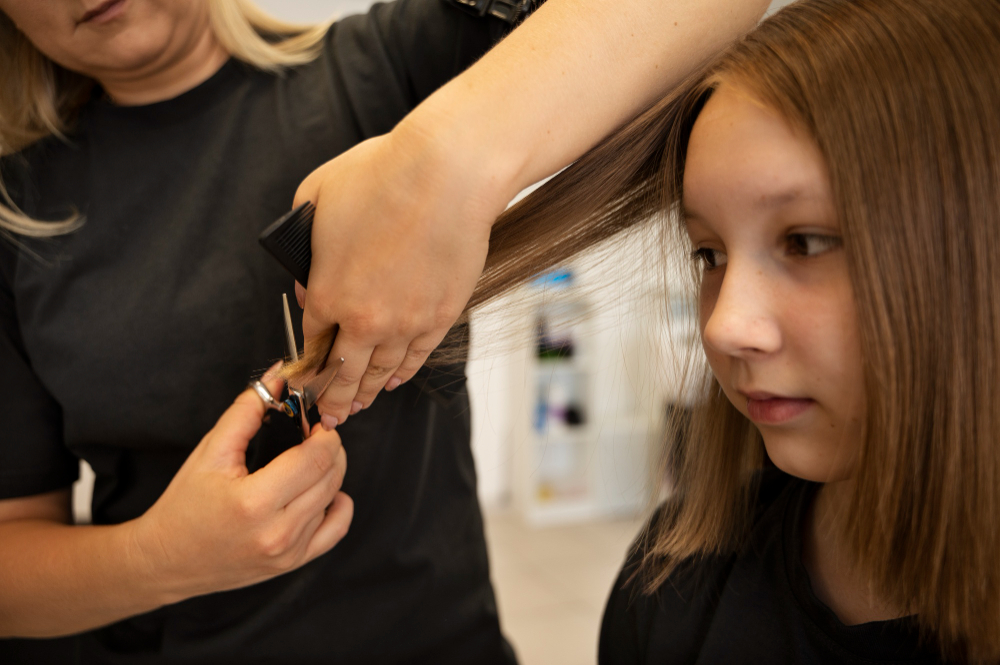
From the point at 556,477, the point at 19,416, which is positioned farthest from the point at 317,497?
the point at 556,477

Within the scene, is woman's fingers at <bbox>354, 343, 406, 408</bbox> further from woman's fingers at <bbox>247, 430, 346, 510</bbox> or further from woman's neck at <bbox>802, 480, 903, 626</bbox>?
woman's neck at <bbox>802, 480, 903, 626</bbox>

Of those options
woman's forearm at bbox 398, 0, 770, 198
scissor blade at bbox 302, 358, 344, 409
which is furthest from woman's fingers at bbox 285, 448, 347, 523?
woman's forearm at bbox 398, 0, 770, 198

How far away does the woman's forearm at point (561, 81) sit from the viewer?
49 centimetres

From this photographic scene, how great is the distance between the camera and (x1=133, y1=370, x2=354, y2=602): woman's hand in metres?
0.66

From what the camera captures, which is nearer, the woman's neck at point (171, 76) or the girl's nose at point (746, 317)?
the girl's nose at point (746, 317)

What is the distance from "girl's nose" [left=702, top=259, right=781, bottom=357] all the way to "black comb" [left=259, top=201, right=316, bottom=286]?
1.10 ft

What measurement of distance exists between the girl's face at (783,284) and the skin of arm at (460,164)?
10 cm

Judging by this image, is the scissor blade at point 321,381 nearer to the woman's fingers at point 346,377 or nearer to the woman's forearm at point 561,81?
the woman's fingers at point 346,377

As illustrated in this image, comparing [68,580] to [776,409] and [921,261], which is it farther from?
[921,261]

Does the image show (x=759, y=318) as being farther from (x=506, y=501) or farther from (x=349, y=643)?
(x=506, y=501)

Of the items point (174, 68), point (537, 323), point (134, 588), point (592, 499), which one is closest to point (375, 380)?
point (537, 323)

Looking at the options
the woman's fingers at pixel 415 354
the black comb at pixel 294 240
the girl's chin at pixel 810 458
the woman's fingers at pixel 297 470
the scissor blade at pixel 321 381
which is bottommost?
the woman's fingers at pixel 297 470

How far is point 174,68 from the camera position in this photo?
82 cm

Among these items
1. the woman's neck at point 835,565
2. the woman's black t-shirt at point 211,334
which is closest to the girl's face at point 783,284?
the woman's neck at point 835,565
